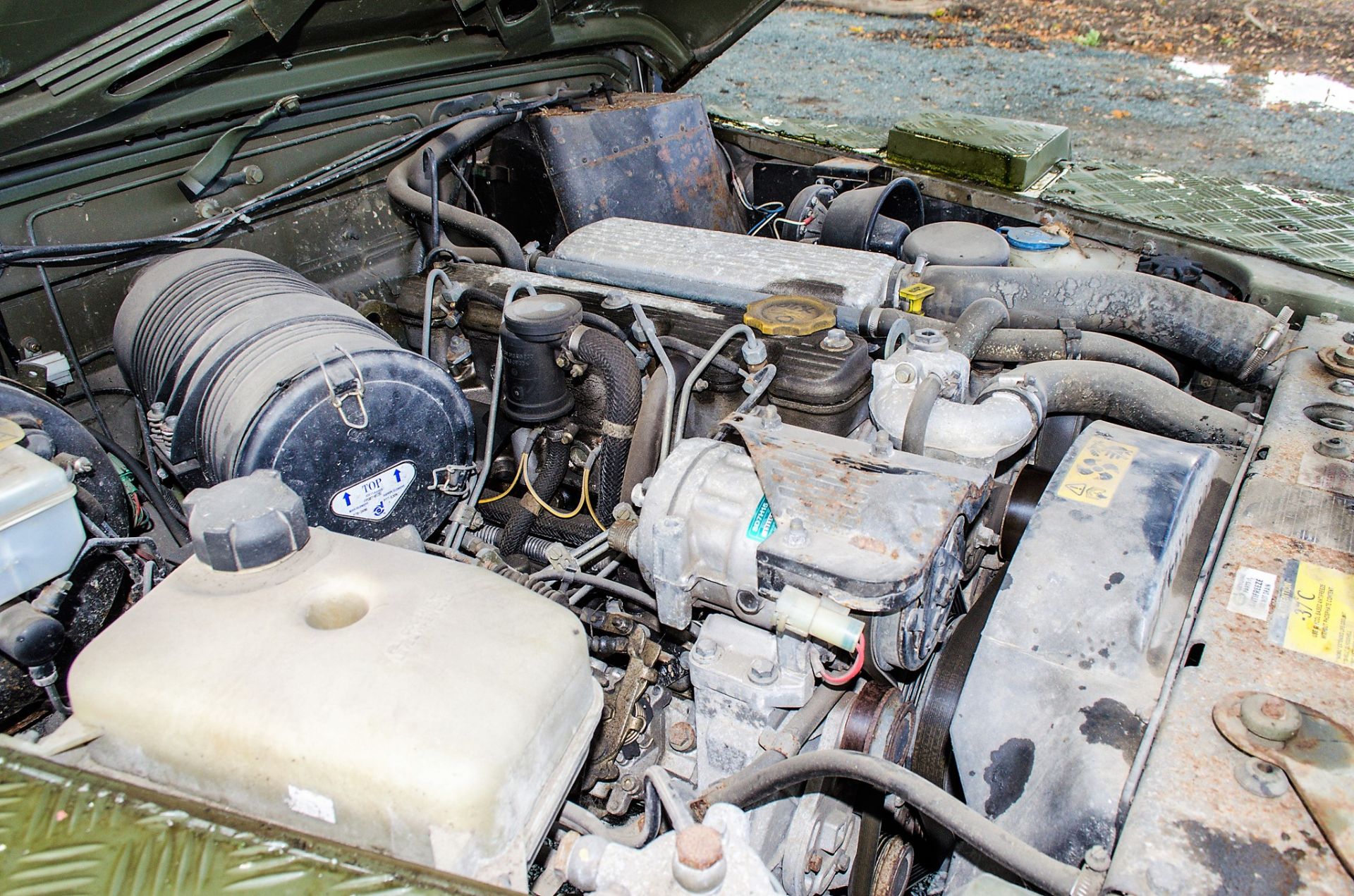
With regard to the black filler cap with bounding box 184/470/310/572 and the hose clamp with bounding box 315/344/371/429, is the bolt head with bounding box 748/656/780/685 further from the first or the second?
the hose clamp with bounding box 315/344/371/429

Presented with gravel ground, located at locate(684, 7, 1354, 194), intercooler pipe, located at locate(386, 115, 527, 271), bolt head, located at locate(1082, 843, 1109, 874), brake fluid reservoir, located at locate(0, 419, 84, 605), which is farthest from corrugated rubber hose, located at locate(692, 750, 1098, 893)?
gravel ground, located at locate(684, 7, 1354, 194)

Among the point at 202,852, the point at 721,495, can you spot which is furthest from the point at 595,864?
the point at 721,495

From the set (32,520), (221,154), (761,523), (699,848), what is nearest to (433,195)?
(221,154)

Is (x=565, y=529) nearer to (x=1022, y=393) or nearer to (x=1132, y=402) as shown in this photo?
(x=1022, y=393)

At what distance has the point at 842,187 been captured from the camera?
3.05 meters

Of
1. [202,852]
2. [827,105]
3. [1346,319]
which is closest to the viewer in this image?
[202,852]

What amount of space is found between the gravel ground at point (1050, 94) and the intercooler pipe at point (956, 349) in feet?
15.6

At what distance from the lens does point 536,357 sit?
1853 mm

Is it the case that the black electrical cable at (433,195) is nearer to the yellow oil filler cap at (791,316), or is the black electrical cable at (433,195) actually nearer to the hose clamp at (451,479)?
the hose clamp at (451,479)

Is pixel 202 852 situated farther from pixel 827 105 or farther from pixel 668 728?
pixel 827 105

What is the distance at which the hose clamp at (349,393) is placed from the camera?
1.57 meters

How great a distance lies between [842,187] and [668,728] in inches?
81.7

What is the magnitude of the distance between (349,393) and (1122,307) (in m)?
1.77

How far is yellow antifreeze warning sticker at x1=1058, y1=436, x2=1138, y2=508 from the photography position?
140 cm
